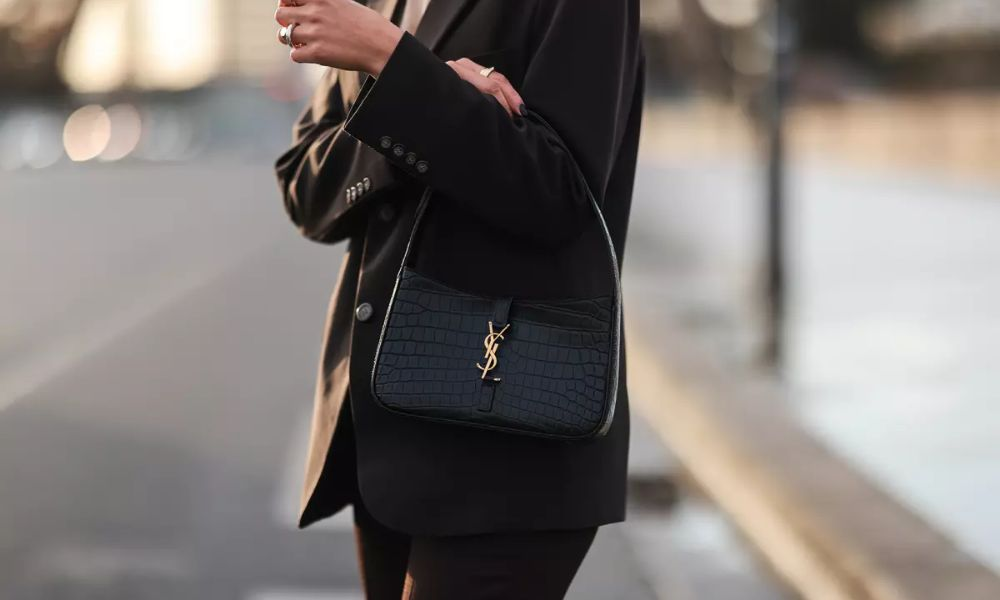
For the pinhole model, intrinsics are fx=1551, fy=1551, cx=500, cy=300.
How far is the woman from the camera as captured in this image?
1.85 m

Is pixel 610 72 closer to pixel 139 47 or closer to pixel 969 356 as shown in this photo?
pixel 969 356

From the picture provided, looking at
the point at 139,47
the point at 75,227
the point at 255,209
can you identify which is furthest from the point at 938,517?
the point at 139,47

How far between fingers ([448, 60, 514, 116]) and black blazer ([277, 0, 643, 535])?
0.03m

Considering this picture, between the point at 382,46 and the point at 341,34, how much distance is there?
0.17 ft

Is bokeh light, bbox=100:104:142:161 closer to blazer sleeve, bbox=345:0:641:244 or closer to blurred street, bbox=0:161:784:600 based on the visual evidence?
blurred street, bbox=0:161:784:600

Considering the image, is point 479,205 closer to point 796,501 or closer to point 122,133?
point 796,501

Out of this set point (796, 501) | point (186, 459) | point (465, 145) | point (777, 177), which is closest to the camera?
point (465, 145)

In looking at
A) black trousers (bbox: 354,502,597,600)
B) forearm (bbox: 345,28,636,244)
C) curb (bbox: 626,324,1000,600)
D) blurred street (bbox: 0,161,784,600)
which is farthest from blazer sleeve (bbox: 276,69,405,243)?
blurred street (bbox: 0,161,784,600)

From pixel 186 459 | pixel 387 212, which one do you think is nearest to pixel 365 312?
pixel 387 212

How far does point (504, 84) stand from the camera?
190 cm

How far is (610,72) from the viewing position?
75.6 inches

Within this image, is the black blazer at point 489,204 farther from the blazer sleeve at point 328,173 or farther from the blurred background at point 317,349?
the blurred background at point 317,349

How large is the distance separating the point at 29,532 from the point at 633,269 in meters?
8.78

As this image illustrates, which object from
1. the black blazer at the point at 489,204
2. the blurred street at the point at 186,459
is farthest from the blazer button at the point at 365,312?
the blurred street at the point at 186,459
